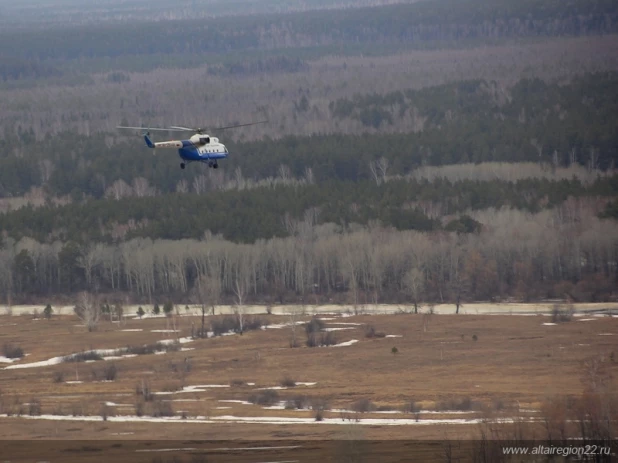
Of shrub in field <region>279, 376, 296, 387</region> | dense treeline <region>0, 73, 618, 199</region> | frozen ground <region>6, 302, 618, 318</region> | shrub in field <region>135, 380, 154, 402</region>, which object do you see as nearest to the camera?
shrub in field <region>135, 380, 154, 402</region>

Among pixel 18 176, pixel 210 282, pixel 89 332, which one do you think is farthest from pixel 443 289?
pixel 18 176

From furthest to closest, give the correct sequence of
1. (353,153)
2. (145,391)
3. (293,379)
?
(353,153), (293,379), (145,391)

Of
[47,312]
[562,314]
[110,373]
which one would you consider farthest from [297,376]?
[47,312]

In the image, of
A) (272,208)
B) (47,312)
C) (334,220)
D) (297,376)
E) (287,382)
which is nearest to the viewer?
(287,382)

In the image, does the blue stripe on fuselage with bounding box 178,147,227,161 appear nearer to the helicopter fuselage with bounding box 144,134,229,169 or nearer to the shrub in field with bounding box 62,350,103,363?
the helicopter fuselage with bounding box 144,134,229,169

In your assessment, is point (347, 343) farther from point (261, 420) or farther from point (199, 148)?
point (261, 420)

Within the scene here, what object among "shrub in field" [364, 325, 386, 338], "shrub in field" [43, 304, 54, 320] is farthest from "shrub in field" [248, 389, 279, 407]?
"shrub in field" [43, 304, 54, 320]

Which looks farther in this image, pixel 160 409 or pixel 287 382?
pixel 287 382
